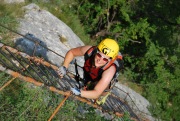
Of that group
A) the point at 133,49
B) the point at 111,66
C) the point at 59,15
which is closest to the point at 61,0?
the point at 59,15

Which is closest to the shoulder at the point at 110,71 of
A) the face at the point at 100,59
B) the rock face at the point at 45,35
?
the face at the point at 100,59

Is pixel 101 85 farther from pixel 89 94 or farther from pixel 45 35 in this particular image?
pixel 45 35

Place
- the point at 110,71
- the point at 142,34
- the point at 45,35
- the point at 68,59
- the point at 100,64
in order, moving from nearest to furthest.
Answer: the point at 110,71, the point at 100,64, the point at 68,59, the point at 45,35, the point at 142,34

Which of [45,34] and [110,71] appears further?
[45,34]

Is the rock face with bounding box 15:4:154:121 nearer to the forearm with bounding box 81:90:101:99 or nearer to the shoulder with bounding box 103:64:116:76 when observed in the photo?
the shoulder with bounding box 103:64:116:76

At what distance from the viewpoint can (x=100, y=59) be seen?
6.46 m

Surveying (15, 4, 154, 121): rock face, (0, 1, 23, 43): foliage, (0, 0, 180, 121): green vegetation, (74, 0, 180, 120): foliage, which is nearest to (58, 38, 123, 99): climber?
(15, 4, 154, 121): rock face

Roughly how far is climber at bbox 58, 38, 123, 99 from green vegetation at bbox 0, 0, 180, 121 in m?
6.86

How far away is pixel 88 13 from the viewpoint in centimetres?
1492

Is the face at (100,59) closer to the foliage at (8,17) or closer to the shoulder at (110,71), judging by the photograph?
the shoulder at (110,71)

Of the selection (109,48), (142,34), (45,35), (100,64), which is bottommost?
(142,34)

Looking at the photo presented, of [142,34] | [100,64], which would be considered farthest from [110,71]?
[142,34]

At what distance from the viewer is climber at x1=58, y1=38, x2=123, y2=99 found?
19.8 ft

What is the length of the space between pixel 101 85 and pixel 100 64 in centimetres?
56
